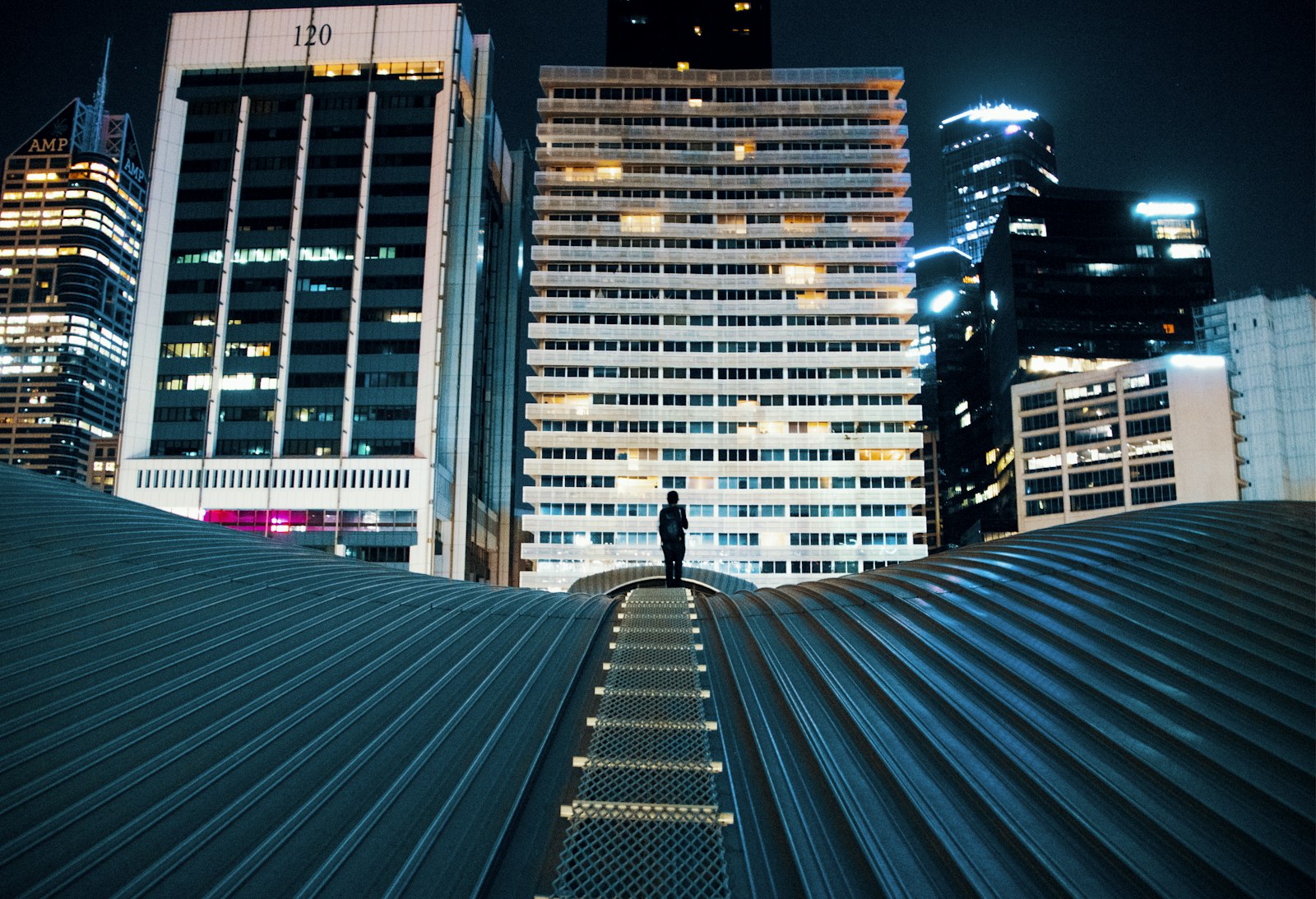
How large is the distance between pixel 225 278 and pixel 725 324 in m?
63.2

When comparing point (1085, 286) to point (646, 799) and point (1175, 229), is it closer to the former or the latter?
point (1175, 229)

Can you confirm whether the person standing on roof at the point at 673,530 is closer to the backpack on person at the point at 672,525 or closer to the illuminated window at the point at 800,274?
the backpack on person at the point at 672,525

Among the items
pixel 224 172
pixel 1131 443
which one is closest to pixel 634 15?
pixel 224 172

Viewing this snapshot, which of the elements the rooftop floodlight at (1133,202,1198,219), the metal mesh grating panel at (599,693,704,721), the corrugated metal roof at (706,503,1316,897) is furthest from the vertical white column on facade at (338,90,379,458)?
the rooftop floodlight at (1133,202,1198,219)

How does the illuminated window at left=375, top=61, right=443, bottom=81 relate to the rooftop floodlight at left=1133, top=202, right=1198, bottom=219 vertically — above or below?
above

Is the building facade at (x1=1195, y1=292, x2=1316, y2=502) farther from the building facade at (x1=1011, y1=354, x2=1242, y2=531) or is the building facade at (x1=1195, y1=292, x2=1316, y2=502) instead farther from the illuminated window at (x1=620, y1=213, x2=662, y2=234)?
the illuminated window at (x1=620, y1=213, x2=662, y2=234)

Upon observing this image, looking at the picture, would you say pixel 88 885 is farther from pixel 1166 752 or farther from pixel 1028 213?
pixel 1028 213

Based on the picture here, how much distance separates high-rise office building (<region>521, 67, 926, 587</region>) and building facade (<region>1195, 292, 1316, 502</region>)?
38.3m

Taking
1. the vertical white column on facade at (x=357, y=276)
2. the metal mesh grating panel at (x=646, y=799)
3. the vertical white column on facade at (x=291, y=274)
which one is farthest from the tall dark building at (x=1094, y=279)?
the metal mesh grating panel at (x=646, y=799)

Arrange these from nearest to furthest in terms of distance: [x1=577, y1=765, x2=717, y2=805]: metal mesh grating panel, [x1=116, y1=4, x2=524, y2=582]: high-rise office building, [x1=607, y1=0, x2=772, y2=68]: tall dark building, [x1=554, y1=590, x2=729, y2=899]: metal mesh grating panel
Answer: [x1=554, y1=590, x2=729, y2=899]: metal mesh grating panel
[x1=577, y1=765, x2=717, y2=805]: metal mesh grating panel
[x1=116, y1=4, x2=524, y2=582]: high-rise office building
[x1=607, y1=0, x2=772, y2=68]: tall dark building

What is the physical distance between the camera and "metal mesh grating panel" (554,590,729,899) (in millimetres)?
7957

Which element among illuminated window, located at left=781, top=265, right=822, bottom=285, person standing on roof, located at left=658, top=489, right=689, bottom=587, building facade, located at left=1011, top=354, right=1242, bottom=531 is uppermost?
illuminated window, located at left=781, top=265, right=822, bottom=285

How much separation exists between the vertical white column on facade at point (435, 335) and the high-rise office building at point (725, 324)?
1146 centimetres

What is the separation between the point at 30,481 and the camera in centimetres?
2034
